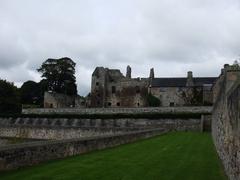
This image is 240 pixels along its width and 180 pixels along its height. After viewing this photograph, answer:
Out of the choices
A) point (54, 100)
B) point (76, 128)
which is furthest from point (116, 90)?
point (76, 128)

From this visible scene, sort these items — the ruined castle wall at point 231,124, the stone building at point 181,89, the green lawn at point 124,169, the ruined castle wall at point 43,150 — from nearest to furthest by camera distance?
1. the ruined castle wall at point 231,124
2. the green lawn at point 124,169
3. the ruined castle wall at point 43,150
4. the stone building at point 181,89

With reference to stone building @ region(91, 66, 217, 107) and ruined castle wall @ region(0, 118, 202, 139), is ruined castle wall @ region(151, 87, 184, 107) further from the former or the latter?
ruined castle wall @ region(0, 118, 202, 139)

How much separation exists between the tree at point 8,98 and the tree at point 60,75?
1167 cm

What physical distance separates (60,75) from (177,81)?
25051mm

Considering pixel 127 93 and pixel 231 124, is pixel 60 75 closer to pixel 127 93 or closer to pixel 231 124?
pixel 127 93

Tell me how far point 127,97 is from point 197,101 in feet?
43.3

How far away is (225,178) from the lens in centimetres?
970

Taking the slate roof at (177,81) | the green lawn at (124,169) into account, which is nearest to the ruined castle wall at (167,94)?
the slate roof at (177,81)

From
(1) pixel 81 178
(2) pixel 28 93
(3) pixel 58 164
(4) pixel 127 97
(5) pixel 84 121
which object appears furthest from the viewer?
(2) pixel 28 93

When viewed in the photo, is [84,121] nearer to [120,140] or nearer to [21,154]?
[120,140]

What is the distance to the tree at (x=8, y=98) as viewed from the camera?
70375 millimetres

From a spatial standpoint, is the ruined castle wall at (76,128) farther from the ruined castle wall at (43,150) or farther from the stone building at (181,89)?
the stone building at (181,89)

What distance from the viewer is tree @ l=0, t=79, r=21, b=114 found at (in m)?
70.4

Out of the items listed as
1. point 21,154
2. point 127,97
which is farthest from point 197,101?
point 21,154
